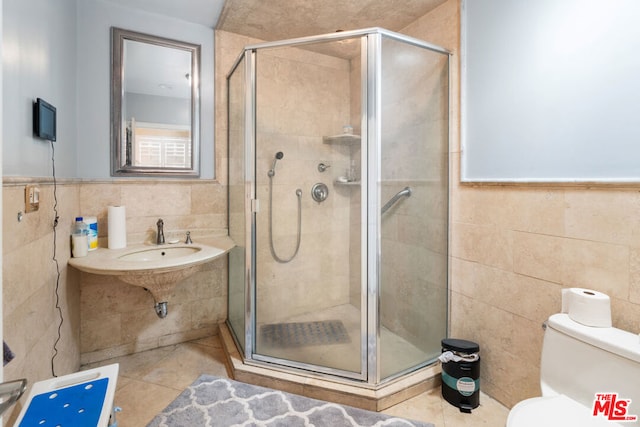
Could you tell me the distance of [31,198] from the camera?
4.16 feet

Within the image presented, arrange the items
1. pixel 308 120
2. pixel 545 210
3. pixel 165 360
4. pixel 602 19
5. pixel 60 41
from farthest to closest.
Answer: pixel 165 360, pixel 308 120, pixel 60 41, pixel 545 210, pixel 602 19

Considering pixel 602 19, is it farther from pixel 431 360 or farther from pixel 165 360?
pixel 165 360

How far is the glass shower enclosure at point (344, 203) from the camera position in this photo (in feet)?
5.62

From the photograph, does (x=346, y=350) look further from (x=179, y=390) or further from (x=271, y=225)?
(x=179, y=390)

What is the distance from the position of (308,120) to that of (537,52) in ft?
3.94

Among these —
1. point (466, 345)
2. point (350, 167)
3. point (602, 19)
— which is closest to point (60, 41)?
point (350, 167)

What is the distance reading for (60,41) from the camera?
1.69 m

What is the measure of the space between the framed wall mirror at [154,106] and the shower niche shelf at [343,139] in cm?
106

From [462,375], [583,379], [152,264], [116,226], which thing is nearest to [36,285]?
[152,264]

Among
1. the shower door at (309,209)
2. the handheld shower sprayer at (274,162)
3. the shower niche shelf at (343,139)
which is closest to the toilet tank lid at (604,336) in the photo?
the shower door at (309,209)

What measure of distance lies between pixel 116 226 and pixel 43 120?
0.78 metres

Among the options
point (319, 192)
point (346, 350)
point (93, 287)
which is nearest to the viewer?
point (346, 350)

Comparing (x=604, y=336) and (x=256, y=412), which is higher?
(x=604, y=336)

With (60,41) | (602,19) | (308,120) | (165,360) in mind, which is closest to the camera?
(602,19)
